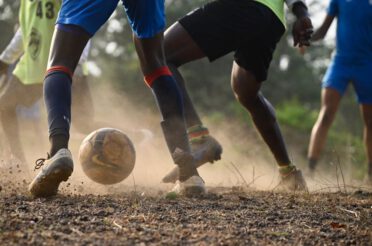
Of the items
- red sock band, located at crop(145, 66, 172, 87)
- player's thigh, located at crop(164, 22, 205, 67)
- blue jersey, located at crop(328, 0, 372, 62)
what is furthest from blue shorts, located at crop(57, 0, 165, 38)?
blue jersey, located at crop(328, 0, 372, 62)

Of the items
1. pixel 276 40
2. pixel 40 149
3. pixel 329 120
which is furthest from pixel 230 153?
pixel 276 40

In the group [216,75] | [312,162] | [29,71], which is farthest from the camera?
[216,75]

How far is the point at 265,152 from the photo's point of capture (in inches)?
479

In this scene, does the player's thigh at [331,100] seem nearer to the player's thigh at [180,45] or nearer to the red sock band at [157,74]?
the player's thigh at [180,45]

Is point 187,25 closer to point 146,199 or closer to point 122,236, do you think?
point 146,199

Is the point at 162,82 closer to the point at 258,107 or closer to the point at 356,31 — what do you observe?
the point at 258,107

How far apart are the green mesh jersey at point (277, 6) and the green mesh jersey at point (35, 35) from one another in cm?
214

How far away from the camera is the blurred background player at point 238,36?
5.12 metres

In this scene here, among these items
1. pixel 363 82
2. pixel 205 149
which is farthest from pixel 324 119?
pixel 205 149

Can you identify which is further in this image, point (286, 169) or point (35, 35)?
point (35, 35)

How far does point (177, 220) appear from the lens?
3572mm

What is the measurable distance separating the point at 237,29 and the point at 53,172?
1917mm

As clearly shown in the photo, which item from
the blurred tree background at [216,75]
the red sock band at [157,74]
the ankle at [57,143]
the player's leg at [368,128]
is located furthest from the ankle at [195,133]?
the blurred tree background at [216,75]

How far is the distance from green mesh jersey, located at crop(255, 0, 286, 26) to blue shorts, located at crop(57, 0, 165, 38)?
2.95ft
